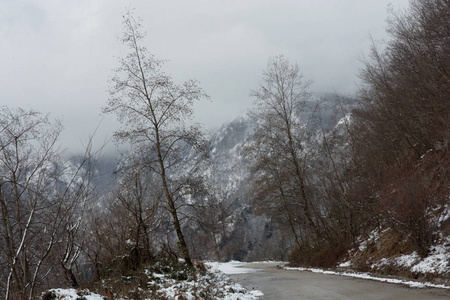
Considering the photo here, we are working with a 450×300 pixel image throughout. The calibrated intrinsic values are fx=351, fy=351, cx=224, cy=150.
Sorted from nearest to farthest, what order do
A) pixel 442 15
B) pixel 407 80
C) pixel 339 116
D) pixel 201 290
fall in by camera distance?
pixel 201 290
pixel 442 15
pixel 407 80
pixel 339 116

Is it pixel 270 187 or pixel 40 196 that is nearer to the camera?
pixel 40 196

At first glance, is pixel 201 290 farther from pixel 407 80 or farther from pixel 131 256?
pixel 407 80

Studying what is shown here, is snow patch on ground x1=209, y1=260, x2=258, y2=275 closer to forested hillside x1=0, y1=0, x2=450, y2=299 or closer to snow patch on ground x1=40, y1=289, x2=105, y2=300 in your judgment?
forested hillside x1=0, y1=0, x2=450, y2=299

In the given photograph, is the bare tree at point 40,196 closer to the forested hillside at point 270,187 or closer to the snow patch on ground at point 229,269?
the forested hillside at point 270,187

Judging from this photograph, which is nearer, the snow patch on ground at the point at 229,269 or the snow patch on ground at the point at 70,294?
the snow patch on ground at the point at 70,294

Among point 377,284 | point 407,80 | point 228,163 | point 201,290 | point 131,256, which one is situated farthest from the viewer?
point 228,163

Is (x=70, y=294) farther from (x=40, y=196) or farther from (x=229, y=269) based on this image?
(x=229, y=269)

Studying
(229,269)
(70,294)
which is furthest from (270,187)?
(70,294)

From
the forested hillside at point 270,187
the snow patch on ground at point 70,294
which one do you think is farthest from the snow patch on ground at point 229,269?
the snow patch on ground at point 70,294

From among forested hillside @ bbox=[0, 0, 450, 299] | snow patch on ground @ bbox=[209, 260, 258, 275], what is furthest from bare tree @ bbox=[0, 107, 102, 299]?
snow patch on ground @ bbox=[209, 260, 258, 275]

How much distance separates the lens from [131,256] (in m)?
13.4

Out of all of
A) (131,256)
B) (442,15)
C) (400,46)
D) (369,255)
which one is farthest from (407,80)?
(131,256)

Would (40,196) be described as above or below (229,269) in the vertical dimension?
above

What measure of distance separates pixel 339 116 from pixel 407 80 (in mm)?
14859
